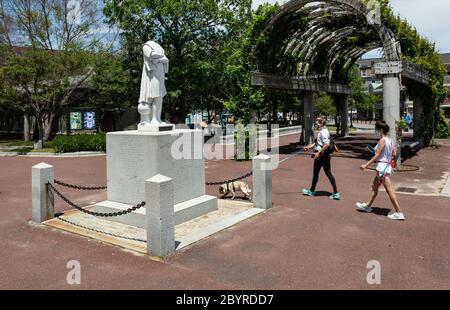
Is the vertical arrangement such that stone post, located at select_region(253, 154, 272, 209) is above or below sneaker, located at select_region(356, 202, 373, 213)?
above

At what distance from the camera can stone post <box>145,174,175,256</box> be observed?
5.87 meters

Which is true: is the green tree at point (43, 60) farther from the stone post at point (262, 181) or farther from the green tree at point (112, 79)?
the stone post at point (262, 181)

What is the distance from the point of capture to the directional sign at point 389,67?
45.4 ft

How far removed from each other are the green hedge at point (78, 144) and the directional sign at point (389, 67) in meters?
14.3

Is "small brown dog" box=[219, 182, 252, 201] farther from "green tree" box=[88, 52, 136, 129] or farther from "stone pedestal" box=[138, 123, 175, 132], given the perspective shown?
"green tree" box=[88, 52, 136, 129]

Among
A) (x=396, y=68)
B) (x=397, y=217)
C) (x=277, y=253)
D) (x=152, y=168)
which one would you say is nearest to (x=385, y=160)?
(x=397, y=217)

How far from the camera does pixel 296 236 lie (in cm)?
685

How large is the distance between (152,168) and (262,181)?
241cm

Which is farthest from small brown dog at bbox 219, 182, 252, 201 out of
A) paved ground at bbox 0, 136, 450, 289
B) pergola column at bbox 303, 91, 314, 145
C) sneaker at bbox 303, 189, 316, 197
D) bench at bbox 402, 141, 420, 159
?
pergola column at bbox 303, 91, 314, 145

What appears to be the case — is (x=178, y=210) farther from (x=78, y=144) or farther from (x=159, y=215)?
(x=78, y=144)

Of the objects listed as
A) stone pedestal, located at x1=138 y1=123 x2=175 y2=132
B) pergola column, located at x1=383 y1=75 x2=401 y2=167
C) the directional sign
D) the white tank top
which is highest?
the directional sign

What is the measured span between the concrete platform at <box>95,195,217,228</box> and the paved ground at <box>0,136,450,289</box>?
3.45 ft

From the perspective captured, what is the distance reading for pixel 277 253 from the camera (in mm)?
6051

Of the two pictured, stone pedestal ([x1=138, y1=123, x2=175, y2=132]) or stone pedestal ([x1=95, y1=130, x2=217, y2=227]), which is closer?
stone pedestal ([x1=95, y1=130, x2=217, y2=227])
